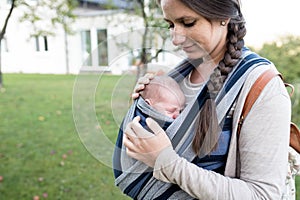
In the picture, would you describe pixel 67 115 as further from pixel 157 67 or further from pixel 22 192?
pixel 157 67

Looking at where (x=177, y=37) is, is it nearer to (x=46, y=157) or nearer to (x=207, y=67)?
(x=207, y=67)

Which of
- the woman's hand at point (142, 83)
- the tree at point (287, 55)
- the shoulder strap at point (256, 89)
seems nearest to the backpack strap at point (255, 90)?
the shoulder strap at point (256, 89)

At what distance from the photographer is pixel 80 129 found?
1.07 meters

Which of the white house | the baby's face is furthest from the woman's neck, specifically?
the white house

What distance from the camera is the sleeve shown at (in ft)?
2.74

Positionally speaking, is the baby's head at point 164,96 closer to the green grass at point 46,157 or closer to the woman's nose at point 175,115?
the woman's nose at point 175,115

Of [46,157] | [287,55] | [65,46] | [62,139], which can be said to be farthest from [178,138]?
[65,46]

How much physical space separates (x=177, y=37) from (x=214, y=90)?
6.9 inches

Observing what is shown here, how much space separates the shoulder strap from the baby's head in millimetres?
176

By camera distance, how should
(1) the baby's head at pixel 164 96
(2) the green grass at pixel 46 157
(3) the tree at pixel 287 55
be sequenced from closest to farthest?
(1) the baby's head at pixel 164 96, (2) the green grass at pixel 46 157, (3) the tree at pixel 287 55

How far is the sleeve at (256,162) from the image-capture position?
2.74 feet

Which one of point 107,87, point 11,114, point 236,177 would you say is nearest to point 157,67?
point 107,87

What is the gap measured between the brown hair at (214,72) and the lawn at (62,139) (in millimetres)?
294

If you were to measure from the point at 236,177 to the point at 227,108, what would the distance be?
19 centimetres
